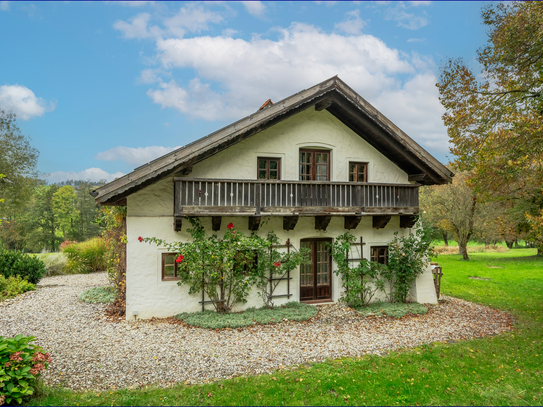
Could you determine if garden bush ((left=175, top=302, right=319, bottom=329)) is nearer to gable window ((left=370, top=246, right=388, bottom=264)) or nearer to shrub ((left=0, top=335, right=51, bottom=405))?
gable window ((left=370, top=246, right=388, bottom=264))

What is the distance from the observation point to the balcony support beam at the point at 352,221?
10523mm

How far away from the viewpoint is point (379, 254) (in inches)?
454

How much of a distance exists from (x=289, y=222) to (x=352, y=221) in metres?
2.26

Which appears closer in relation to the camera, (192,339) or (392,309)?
(192,339)

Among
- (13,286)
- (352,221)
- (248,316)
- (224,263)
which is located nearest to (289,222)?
(352,221)

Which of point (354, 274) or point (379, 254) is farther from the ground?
point (379, 254)

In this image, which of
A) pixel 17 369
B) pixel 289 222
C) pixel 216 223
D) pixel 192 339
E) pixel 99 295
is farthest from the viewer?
pixel 99 295

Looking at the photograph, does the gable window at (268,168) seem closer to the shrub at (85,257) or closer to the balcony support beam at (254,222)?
the balcony support beam at (254,222)

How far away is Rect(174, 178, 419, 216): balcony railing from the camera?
28.7 ft

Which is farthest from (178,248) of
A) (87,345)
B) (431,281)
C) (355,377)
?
(431,281)

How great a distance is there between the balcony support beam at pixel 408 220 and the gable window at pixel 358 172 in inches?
77.4

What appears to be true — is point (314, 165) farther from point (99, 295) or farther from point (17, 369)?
point (99, 295)

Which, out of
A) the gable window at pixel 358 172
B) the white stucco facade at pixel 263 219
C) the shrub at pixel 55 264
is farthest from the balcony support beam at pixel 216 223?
the shrub at pixel 55 264

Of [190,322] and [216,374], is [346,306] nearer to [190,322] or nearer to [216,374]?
[190,322]
